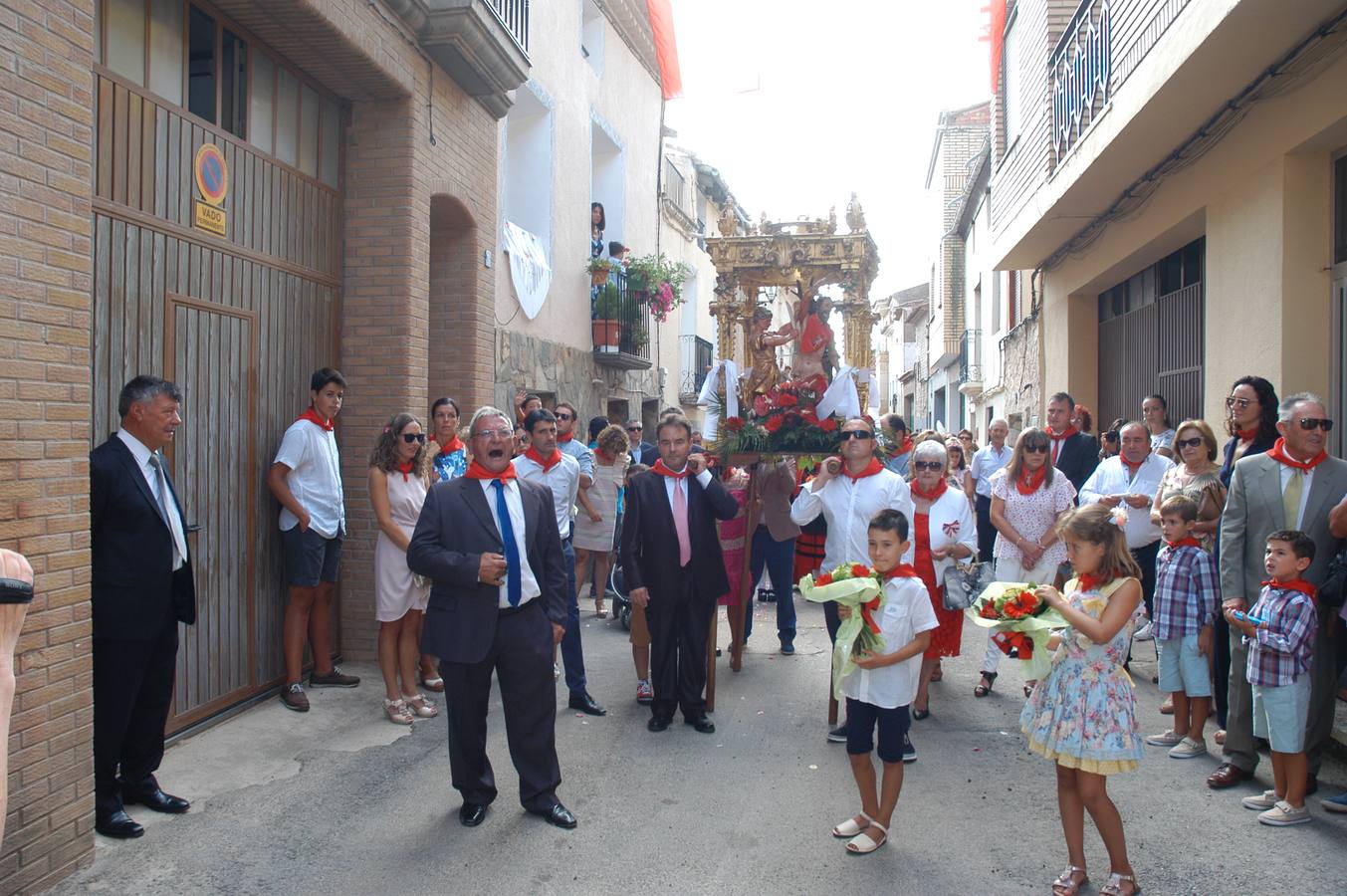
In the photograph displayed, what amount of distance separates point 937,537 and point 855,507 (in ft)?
2.30

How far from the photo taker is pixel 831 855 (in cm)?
420

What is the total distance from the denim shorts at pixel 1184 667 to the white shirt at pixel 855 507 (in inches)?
63.5

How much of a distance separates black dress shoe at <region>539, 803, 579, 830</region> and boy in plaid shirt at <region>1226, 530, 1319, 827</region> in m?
3.20

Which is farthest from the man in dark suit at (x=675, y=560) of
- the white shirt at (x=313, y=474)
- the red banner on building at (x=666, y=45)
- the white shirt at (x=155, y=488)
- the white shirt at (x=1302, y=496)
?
the red banner on building at (x=666, y=45)

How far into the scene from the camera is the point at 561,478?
7020 millimetres

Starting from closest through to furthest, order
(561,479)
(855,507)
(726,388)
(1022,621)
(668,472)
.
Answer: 1. (1022,621)
2. (855,507)
3. (668,472)
4. (561,479)
5. (726,388)

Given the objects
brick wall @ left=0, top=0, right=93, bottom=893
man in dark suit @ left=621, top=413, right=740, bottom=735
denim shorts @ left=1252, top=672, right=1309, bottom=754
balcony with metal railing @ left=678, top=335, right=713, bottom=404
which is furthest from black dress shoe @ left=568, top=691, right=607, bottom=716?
balcony with metal railing @ left=678, top=335, right=713, bottom=404

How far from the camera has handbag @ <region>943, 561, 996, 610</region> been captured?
605 centimetres

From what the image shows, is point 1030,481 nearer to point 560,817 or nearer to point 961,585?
point 961,585

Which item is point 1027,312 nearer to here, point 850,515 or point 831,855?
point 850,515

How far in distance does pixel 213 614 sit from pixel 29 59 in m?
3.17

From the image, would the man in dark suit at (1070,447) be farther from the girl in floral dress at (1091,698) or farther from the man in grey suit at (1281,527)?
the girl in floral dress at (1091,698)

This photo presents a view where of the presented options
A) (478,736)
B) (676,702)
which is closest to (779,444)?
(676,702)

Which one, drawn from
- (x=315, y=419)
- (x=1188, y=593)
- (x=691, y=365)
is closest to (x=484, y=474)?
(x=315, y=419)
